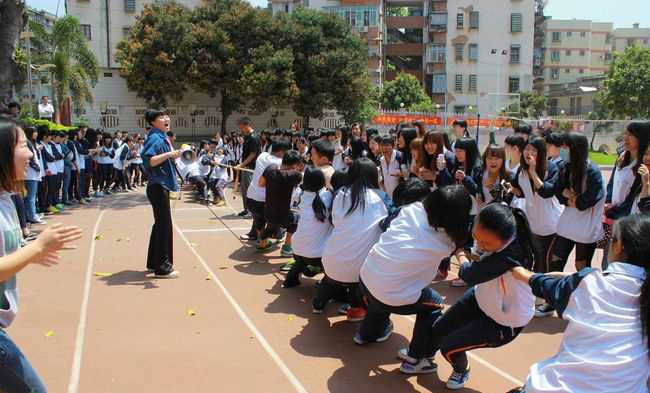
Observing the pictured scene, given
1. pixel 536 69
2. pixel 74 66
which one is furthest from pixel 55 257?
pixel 536 69

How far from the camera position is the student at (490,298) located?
10.8ft

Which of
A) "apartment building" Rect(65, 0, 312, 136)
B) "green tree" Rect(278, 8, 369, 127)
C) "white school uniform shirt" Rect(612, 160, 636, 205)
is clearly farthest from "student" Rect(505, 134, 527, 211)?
"apartment building" Rect(65, 0, 312, 136)

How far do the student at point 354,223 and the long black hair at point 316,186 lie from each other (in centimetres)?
62

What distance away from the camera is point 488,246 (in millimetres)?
3328

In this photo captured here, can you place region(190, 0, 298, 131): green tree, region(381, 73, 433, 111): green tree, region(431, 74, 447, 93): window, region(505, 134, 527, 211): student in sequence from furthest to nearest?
region(431, 74, 447, 93): window, region(381, 73, 433, 111): green tree, region(190, 0, 298, 131): green tree, region(505, 134, 527, 211): student

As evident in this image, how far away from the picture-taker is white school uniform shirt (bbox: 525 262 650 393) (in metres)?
2.37

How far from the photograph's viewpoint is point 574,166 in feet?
16.5

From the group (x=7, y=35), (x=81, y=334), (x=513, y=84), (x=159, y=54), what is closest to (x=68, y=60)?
(x=159, y=54)

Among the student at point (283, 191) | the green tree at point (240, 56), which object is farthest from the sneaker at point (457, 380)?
the green tree at point (240, 56)

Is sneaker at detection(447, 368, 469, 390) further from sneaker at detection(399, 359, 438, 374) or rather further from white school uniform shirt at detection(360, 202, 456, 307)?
white school uniform shirt at detection(360, 202, 456, 307)

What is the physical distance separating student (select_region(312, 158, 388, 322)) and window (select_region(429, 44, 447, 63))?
45.6m

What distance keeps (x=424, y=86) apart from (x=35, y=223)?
43581mm

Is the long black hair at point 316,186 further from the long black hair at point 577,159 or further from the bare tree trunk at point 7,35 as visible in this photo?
→ the bare tree trunk at point 7,35

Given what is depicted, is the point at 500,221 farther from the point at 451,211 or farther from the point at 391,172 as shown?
the point at 391,172
